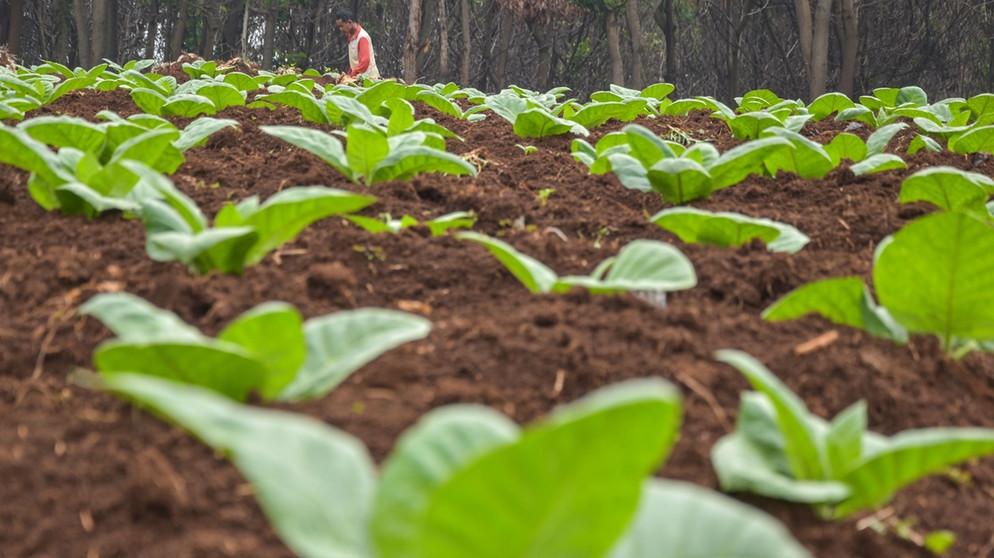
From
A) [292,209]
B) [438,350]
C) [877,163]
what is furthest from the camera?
[877,163]

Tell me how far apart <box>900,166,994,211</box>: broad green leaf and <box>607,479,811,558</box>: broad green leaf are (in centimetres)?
185

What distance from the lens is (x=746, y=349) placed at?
160cm

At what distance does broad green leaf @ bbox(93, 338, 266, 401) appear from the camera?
3.82 ft

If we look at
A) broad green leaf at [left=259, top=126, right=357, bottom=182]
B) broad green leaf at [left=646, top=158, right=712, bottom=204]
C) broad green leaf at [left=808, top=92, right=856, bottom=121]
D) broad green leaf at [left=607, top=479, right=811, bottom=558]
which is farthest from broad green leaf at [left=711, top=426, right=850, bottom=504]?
broad green leaf at [left=808, top=92, right=856, bottom=121]

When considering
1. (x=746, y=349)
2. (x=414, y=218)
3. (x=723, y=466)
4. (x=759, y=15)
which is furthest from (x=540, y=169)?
(x=759, y=15)

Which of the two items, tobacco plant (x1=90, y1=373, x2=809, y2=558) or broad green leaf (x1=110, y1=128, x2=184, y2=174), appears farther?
broad green leaf (x1=110, y1=128, x2=184, y2=174)

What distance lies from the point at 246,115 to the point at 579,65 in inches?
596

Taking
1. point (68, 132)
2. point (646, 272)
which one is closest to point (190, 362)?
point (646, 272)

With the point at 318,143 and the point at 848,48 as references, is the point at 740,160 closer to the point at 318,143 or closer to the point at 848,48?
the point at 318,143

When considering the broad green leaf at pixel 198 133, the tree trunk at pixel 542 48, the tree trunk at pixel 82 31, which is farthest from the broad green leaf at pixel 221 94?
the tree trunk at pixel 542 48

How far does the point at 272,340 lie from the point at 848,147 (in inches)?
106

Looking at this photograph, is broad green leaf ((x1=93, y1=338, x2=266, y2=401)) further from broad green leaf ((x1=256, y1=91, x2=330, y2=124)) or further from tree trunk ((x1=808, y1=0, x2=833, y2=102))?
tree trunk ((x1=808, y1=0, x2=833, y2=102))

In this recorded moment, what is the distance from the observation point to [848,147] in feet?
11.2

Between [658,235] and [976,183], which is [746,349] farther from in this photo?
[976,183]
